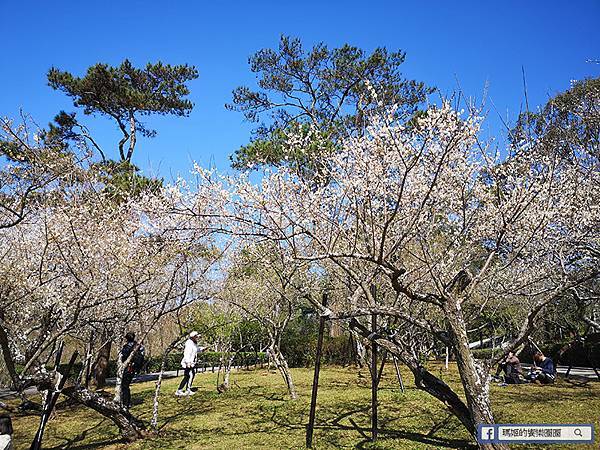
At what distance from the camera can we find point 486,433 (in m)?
4.30

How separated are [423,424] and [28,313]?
19.9 feet

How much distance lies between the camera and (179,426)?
6996 mm

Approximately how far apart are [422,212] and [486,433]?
2.66 m

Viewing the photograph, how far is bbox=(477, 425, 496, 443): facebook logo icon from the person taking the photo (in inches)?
169

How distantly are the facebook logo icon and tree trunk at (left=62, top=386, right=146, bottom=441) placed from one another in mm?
4472

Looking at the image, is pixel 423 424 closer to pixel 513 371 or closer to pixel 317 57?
pixel 513 371

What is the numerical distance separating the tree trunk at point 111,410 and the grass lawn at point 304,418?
0.20 meters

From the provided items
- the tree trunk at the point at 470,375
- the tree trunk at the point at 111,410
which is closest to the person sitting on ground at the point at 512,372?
the tree trunk at the point at 470,375

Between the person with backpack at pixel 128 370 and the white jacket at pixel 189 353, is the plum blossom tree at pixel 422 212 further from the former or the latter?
the white jacket at pixel 189 353

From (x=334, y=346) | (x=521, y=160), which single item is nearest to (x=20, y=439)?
(x=521, y=160)

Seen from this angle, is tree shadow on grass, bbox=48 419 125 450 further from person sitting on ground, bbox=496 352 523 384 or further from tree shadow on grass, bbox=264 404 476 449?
person sitting on ground, bbox=496 352 523 384

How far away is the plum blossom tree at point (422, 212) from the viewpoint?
15.4 ft

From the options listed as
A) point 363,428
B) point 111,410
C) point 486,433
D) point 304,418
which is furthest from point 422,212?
point 111,410

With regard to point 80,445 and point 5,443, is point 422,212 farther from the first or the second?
point 80,445
